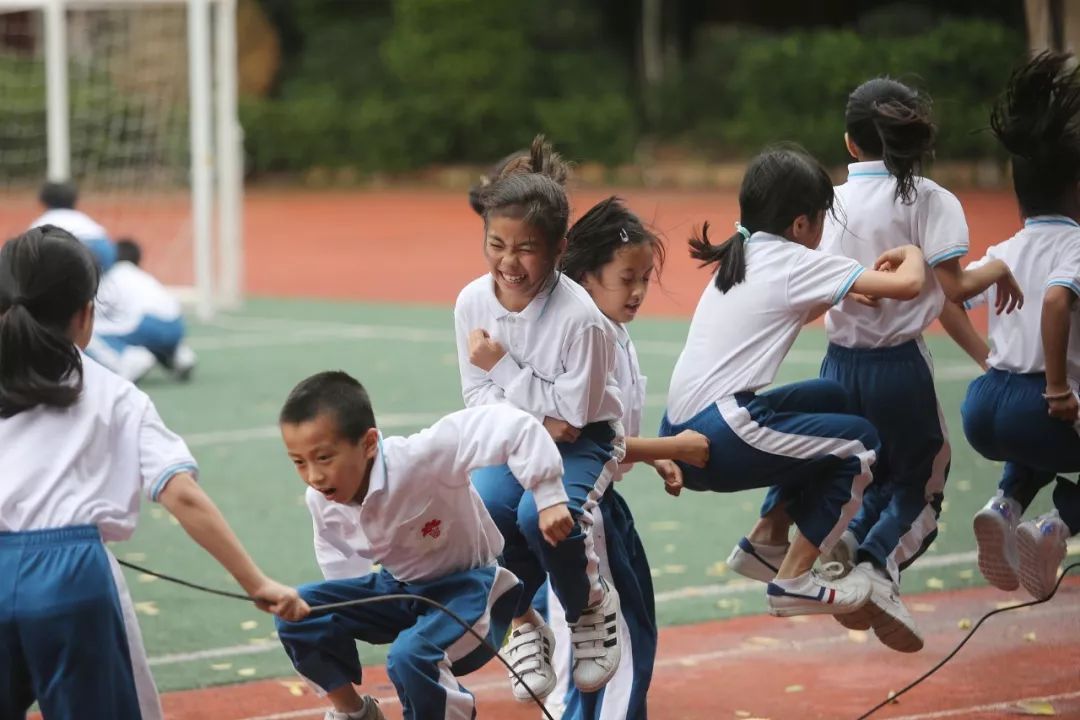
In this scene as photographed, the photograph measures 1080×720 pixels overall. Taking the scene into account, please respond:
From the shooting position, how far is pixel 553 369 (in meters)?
4.55

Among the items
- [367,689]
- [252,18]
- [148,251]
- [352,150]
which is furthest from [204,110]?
A: [252,18]

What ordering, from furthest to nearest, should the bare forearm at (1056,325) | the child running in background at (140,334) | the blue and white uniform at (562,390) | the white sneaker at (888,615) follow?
the child running in background at (140,334) → the white sneaker at (888,615) → the bare forearm at (1056,325) → the blue and white uniform at (562,390)

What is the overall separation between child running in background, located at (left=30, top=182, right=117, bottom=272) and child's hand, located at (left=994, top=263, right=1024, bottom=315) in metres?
7.74

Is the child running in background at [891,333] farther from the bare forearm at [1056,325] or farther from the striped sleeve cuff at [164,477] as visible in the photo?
the striped sleeve cuff at [164,477]

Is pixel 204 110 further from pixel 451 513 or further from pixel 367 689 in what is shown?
pixel 451 513

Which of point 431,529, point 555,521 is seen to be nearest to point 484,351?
point 431,529

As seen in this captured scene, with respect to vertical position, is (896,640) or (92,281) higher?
(92,281)

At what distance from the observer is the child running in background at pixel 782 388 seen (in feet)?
15.8

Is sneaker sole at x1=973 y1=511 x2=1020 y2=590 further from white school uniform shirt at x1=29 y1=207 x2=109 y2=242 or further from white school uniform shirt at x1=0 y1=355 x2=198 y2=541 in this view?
white school uniform shirt at x1=29 y1=207 x2=109 y2=242

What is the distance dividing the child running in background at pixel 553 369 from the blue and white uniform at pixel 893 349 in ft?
3.23

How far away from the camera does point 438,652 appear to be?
4207 millimetres

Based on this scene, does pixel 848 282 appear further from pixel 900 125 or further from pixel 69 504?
pixel 69 504

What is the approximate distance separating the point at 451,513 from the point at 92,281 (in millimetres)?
1126

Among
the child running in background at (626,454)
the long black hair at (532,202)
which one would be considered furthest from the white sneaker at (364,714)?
the long black hair at (532,202)
